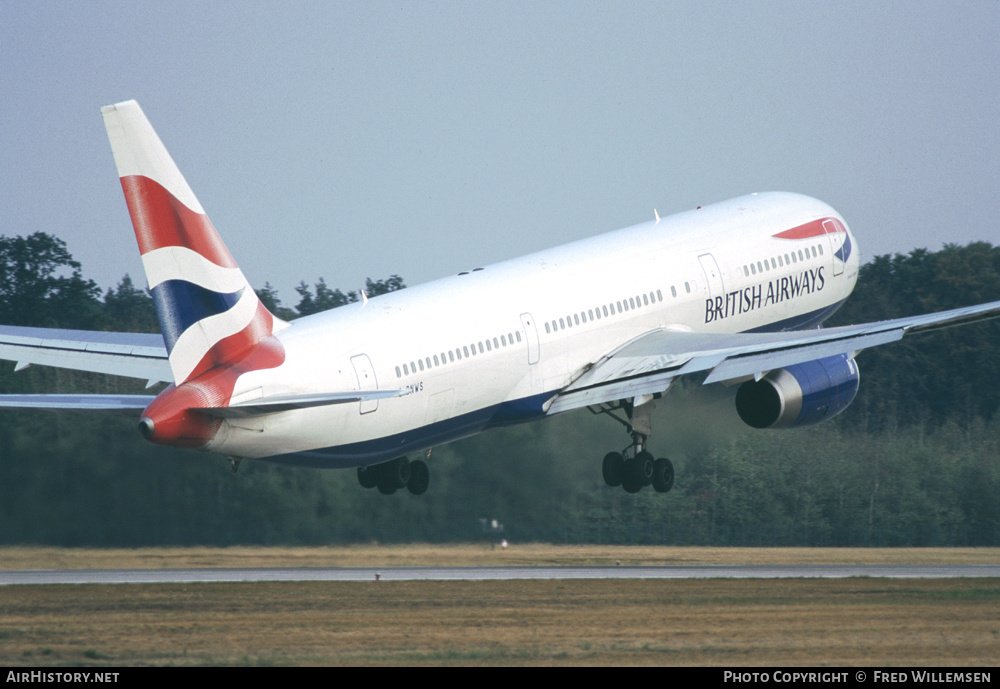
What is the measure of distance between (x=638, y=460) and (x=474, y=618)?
6230 mm

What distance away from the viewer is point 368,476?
3888 centimetres

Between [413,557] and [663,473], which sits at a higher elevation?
[663,473]

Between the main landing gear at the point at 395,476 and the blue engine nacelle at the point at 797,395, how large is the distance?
24.0 ft

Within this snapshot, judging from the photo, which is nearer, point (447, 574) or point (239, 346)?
point (239, 346)

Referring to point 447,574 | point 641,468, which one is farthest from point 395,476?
point 447,574

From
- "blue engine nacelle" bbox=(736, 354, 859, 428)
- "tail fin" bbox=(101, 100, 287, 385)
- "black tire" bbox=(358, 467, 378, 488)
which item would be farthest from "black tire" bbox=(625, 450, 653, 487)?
"tail fin" bbox=(101, 100, 287, 385)

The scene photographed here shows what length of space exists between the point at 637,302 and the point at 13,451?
14.9 m

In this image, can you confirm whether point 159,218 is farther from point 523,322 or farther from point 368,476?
point 368,476

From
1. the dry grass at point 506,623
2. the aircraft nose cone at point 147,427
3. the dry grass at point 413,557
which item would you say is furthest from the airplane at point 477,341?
the dry grass at point 413,557

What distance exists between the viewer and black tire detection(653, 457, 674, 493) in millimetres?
40562

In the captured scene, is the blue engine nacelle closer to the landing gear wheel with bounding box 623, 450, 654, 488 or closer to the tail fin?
the landing gear wheel with bounding box 623, 450, 654, 488

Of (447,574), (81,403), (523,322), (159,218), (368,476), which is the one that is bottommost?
(447,574)

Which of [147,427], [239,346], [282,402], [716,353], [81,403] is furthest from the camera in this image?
[716,353]

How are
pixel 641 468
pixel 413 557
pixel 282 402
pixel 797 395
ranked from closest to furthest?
pixel 282 402, pixel 797 395, pixel 641 468, pixel 413 557
